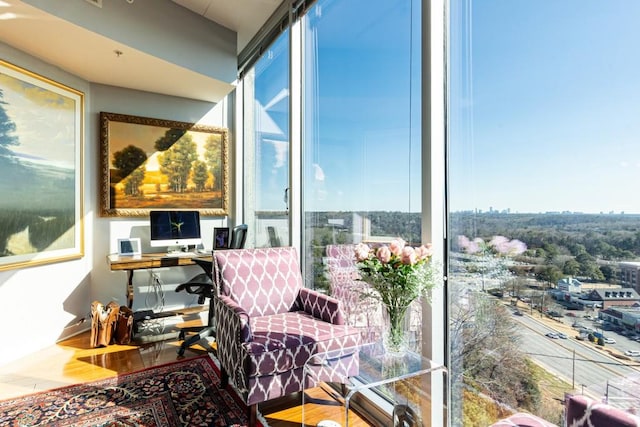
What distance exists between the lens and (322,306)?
2.39m

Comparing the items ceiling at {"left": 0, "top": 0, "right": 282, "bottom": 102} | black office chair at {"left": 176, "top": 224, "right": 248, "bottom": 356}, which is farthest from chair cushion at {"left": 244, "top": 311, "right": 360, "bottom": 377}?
ceiling at {"left": 0, "top": 0, "right": 282, "bottom": 102}

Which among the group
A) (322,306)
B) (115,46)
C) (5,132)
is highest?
(115,46)

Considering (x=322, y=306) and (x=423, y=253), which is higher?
(x=423, y=253)

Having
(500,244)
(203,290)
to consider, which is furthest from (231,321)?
(500,244)

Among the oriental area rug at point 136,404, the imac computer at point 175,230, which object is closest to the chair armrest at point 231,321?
the oriental area rug at point 136,404

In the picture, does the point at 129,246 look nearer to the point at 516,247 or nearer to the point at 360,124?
the point at 360,124

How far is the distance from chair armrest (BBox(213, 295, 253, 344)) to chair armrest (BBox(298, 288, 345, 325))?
51 cm

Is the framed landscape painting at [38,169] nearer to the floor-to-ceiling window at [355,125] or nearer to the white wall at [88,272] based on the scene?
the white wall at [88,272]

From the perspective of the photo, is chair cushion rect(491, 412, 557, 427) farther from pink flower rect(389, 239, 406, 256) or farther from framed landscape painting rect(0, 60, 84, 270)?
framed landscape painting rect(0, 60, 84, 270)

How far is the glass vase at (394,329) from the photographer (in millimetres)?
1532

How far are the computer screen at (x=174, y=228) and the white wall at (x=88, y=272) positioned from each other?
1.36 ft

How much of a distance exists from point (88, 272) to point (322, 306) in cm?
299

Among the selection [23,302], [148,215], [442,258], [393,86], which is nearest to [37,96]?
[148,215]

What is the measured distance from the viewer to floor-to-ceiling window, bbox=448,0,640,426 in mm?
1118
